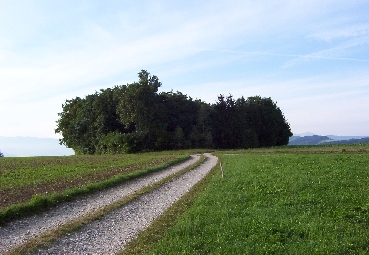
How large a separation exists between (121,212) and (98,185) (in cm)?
642

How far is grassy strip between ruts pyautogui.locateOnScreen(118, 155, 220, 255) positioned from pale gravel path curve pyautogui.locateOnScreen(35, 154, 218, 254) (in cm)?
25

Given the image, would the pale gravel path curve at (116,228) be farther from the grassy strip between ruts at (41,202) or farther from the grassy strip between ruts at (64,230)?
the grassy strip between ruts at (41,202)

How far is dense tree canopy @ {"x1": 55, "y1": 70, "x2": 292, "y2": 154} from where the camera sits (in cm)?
6775

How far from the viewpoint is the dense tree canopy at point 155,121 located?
6775cm

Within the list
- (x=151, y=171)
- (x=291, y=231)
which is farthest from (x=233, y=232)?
(x=151, y=171)

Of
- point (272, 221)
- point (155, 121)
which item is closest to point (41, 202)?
point (272, 221)

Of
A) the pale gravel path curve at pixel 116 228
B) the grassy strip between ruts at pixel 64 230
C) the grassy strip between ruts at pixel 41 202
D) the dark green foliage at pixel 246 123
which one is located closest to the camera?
the grassy strip between ruts at pixel 64 230

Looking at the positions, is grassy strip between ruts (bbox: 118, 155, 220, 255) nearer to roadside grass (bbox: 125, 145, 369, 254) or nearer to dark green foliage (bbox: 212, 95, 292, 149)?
roadside grass (bbox: 125, 145, 369, 254)

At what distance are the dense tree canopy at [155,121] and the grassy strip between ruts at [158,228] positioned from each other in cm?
5141

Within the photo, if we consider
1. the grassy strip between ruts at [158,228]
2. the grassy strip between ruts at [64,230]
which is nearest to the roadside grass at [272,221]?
the grassy strip between ruts at [158,228]

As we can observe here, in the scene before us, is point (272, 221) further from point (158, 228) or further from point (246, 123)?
point (246, 123)

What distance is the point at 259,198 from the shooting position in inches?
591

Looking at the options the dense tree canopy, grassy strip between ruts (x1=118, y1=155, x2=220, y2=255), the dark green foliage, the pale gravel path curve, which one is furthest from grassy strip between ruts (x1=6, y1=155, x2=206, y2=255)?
the dark green foliage

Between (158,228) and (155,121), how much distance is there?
190 feet
